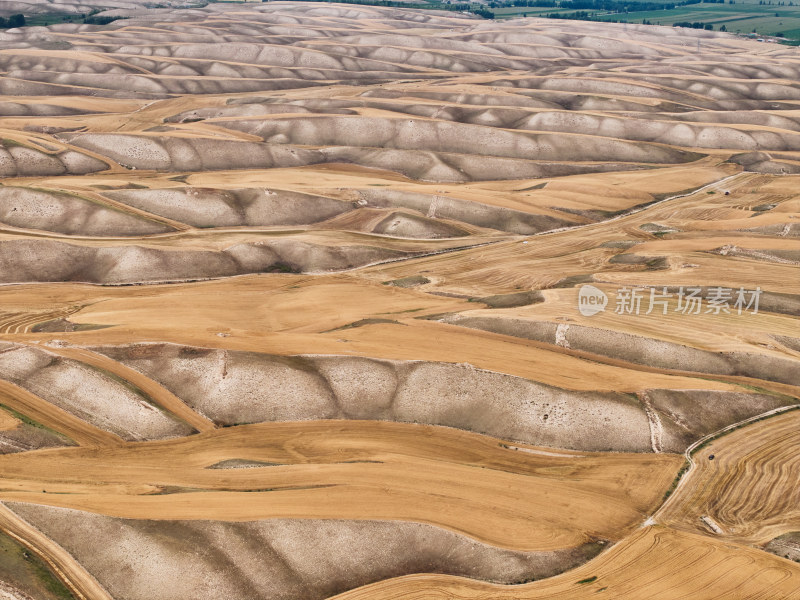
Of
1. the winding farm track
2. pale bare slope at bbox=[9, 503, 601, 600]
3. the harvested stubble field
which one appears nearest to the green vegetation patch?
the harvested stubble field

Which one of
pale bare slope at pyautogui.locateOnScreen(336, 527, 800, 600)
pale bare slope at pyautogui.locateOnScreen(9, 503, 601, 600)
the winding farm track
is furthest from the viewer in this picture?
pale bare slope at pyautogui.locateOnScreen(336, 527, 800, 600)

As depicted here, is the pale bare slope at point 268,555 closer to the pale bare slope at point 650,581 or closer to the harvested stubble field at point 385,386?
the harvested stubble field at point 385,386

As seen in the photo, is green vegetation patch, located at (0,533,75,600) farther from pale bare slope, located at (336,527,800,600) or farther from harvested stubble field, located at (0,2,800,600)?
pale bare slope, located at (336,527,800,600)

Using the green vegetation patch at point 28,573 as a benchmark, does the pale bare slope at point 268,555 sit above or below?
below

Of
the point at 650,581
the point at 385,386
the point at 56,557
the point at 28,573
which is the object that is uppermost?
the point at 28,573

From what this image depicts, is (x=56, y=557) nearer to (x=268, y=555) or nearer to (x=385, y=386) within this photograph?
(x=268, y=555)

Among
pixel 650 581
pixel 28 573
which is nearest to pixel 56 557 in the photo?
pixel 28 573

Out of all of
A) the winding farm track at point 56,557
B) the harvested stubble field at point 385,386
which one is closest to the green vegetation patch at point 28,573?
the harvested stubble field at point 385,386

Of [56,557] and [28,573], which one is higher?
[28,573]
